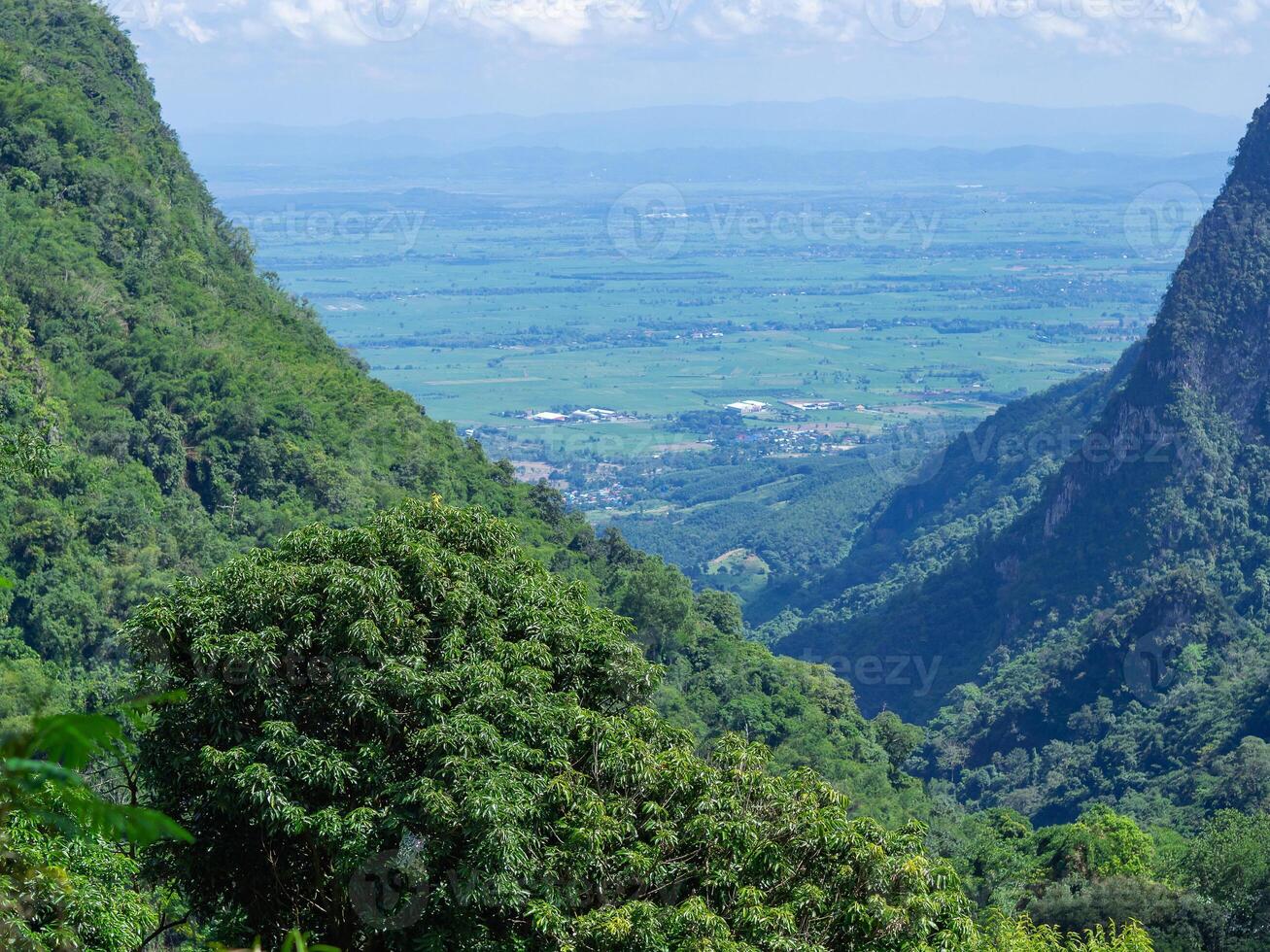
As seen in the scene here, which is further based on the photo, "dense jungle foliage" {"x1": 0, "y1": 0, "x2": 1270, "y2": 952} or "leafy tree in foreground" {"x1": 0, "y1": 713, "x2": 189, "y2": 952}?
"dense jungle foliage" {"x1": 0, "y1": 0, "x2": 1270, "y2": 952}

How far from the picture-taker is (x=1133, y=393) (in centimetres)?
7512

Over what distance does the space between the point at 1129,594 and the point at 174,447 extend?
1833 inches

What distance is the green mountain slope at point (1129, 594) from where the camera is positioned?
174 feet

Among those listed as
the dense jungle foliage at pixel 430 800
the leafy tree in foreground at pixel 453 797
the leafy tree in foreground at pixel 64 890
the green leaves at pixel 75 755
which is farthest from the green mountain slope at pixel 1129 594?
the green leaves at pixel 75 755

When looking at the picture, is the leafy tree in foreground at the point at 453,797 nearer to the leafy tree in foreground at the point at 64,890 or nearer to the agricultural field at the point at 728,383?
the leafy tree in foreground at the point at 64,890

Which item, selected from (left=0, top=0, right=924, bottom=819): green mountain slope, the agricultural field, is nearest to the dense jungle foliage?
(left=0, top=0, right=924, bottom=819): green mountain slope

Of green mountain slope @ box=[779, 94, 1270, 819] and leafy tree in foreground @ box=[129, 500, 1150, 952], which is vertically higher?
leafy tree in foreground @ box=[129, 500, 1150, 952]

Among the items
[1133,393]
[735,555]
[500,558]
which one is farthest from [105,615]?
[735,555]

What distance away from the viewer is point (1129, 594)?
220ft

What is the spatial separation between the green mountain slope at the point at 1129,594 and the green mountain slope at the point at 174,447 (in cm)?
1417

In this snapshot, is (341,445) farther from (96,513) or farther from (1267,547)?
(1267,547)

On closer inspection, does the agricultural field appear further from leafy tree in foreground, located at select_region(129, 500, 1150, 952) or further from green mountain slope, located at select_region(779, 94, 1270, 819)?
leafy tree in foreground, located at select_region(129, 500, 1150, 952)

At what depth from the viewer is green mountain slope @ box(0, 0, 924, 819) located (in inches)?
1262

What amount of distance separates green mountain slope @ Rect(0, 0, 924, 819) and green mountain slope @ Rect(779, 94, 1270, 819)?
14166 mm
